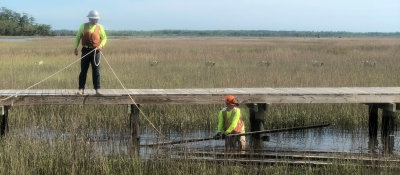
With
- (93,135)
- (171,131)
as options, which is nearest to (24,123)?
(93,135)

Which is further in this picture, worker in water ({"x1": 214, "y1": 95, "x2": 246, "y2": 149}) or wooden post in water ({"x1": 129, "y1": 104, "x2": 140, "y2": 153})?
wooden post in water ({"x1": 129, "y1": 104, "x2": 140, "y2": 153})

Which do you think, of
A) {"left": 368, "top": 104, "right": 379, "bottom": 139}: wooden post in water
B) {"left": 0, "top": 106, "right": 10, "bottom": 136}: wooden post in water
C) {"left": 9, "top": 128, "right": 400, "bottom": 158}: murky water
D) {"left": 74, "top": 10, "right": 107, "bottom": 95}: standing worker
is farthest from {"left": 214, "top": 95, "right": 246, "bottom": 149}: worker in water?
{"left": 0, "top": 106, "right": 10, "bottom": 136}: wooden post in water

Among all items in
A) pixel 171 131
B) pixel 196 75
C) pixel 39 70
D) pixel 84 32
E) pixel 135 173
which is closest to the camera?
pixel 135 173

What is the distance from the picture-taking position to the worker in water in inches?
376

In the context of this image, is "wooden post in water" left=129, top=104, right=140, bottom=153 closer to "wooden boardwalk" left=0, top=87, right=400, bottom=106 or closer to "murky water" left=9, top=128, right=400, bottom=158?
"murky water" left=9, top=128, right=400, bottom=158

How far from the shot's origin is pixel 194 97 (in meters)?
10.5

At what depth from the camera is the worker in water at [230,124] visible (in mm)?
9539

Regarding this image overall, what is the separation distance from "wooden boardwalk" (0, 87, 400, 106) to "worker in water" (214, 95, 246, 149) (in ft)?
3.15

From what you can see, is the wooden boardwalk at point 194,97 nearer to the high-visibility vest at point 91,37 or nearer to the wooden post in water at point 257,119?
the wooden post in water at point 257,119

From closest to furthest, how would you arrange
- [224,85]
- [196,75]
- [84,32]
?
[84,32] < [224,85] < [196,75]

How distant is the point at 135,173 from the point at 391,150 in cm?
473

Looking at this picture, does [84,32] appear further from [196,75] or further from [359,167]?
[196,75]

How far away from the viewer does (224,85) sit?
15.5 metres

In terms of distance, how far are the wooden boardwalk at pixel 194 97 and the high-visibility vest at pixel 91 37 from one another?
83 centimetres
